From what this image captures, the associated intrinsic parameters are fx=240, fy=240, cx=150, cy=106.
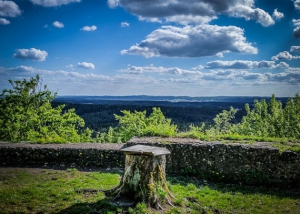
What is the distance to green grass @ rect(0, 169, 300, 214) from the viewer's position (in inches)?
320

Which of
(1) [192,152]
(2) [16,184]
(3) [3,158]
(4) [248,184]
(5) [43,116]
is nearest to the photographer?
(2) [16,184]

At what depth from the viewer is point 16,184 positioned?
35.2 ft

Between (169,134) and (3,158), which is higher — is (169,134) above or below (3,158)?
above

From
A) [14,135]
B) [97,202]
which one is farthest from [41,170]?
[14,135]

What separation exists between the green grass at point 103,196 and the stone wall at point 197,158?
78 centimetres

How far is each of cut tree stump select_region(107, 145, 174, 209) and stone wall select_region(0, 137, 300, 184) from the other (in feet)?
14.5

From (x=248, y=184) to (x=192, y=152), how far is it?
10.3ft

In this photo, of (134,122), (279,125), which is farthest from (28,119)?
(279,125)

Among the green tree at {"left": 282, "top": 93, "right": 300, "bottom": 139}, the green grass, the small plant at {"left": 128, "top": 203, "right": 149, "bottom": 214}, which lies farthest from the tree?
the green tree at {"left": 282, "top": 93, "right": 300, "bottom": 139}

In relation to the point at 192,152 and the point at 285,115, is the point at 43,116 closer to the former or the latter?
the point at 192,152

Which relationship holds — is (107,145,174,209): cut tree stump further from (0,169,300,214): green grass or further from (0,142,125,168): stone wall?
(0,142,125,168): stone wall

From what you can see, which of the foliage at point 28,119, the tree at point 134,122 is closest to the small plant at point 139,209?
the tree at point 134,122

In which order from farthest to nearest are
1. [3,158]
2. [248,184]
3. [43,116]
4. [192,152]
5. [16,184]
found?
1. [43,116]
2. [3,158]
3. [192,152]
4. [248,184]
5. [16,184]

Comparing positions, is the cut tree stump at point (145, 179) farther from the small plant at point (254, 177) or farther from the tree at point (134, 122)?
the tree at point (134, 122)
